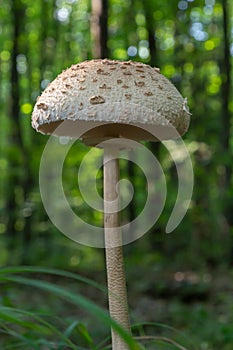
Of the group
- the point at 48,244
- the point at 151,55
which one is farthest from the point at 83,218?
the point at 151,55

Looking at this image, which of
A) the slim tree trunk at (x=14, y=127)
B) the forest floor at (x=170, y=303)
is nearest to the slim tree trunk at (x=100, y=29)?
the slim tree trunk at (x=14, y=127)

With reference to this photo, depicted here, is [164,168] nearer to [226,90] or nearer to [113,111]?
[226,90]

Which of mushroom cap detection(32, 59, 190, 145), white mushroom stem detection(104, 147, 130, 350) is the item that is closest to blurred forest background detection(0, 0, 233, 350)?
white mushroom stem detection(104, 147, 130, 350)

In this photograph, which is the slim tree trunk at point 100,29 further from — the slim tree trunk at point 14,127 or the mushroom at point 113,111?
the mushroom at point 113,111

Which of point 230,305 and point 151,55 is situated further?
point 151,55

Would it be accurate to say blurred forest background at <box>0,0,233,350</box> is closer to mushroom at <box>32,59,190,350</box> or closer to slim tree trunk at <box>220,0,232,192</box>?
slim tree trunk at <box>220,0,232,192</box>

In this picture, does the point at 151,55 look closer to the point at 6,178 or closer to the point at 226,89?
the point at 226,89
